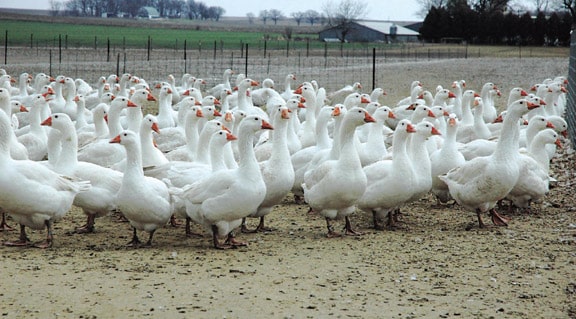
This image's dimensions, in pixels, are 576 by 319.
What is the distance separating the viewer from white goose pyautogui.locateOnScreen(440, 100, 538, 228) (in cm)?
916

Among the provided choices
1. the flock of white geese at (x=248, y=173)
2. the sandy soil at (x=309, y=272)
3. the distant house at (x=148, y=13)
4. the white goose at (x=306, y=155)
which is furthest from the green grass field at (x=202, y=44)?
the distant house at (x=148, y=13)

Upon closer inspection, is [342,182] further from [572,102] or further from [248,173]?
[572,102]

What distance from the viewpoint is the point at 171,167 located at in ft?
31.5

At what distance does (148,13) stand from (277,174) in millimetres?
153504

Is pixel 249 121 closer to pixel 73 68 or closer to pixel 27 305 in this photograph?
pixel 27 305

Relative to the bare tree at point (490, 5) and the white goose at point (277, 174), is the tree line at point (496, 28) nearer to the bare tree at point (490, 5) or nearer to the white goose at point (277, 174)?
the bare tree at point (490, 5)

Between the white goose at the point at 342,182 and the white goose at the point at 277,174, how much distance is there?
33 centimetres

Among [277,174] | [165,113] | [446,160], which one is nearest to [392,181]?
[277,174]

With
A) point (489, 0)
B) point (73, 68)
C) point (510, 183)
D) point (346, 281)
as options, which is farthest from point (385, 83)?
point (489, 0)

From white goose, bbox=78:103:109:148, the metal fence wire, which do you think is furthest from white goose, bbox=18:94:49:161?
the metal fence wire

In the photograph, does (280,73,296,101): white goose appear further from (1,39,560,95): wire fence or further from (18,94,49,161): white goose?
(18,94,49,161): white goose

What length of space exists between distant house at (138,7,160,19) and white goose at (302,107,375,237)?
487 ft

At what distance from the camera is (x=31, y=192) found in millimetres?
8086

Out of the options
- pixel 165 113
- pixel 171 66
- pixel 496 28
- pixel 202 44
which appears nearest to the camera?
pixel 165 113
